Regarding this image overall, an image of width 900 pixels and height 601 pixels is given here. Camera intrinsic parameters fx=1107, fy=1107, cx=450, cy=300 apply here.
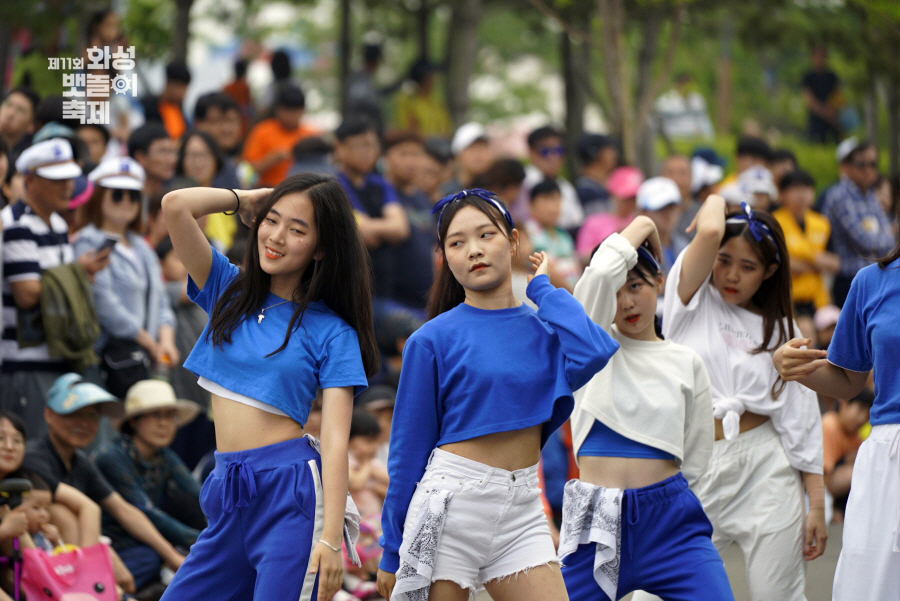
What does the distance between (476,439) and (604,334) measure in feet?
1.82

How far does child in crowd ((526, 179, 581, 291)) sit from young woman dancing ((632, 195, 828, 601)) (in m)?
3.53

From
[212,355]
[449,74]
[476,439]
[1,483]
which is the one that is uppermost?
[449,74]

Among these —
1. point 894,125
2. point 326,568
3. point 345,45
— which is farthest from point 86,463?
point 894,125

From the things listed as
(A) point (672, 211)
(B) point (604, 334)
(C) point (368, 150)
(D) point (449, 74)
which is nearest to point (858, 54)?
(D) point (449, 74)

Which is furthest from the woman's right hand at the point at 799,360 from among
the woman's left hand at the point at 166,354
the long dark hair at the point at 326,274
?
the woman's left hand at the point at 166,354

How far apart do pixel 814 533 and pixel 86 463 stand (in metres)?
3.61

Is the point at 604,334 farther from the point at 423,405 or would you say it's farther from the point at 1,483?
the point at 1,483

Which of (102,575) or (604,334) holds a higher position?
(604,334)

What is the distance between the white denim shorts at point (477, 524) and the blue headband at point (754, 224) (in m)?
1.74

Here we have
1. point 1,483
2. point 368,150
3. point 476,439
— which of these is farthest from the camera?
point 368,150

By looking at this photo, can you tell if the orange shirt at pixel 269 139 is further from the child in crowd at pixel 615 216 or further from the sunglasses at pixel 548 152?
the child in crowd at pixel 615 216

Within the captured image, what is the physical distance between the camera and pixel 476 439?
142 inches

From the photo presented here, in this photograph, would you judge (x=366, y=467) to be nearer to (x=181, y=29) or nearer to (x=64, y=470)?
(x=64, y=470)

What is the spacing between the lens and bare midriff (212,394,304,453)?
355 centimetres
